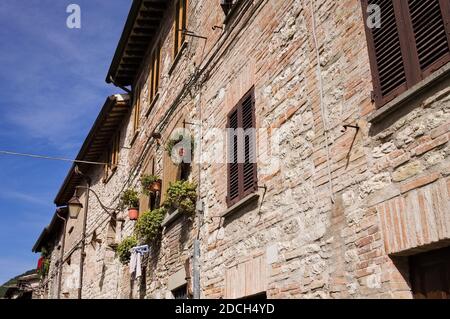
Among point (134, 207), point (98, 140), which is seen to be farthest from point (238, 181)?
point (98, 140)

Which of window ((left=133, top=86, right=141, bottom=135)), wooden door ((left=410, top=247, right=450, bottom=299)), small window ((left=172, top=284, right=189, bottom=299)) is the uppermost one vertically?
window ((left=133, top=86, right=141, bottom=135))

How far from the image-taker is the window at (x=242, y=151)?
631 centimetres

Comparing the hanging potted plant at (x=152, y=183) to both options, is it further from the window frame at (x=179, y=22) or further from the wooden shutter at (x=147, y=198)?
the window frame at (x=179, y=22)

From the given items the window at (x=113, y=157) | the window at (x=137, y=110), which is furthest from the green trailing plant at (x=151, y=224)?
the window at (x=113, y=157)

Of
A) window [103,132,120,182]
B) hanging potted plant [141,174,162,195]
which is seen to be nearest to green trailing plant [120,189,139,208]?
hanging potted plant [141,174,162,195]

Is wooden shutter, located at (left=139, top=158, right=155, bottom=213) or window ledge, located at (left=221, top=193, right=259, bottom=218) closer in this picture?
window ledge, located at (left=221, top=193, right=259, bottom=218)

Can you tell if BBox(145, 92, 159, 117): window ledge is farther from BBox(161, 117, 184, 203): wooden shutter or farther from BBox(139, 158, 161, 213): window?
BBox(161, 117, 184, 203): wooden shutter

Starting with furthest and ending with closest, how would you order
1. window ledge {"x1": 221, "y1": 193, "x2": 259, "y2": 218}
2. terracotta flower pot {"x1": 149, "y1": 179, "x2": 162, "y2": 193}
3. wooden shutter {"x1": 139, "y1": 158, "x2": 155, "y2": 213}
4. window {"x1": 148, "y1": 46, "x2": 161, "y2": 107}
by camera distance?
window {"x1": 148, "y1": 46, "x2": 161, "y2": 107}
wooden shutter {"x1": 139, "y1": 158, "x2": 155, "y2": 213}
terracotta flower pot {"x1": 149, "y1": 179, "x2": 162, "y2": 193}
window ledge {"x1": 221, "y1": 193, "x2": 259, "y2": 218}

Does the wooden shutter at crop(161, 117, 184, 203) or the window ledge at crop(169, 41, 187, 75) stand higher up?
the window ledge at crop(169, 41, 187, 75)

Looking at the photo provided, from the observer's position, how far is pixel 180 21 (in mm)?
10406

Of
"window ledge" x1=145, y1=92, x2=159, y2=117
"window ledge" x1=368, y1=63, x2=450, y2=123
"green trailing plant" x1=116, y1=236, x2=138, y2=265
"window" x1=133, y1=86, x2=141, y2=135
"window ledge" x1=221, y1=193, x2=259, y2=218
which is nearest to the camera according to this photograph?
"window ledge" x1=368, y1=63, x2=450, y2=123

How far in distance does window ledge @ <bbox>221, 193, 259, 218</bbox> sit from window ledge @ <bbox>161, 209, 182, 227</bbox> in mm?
1789

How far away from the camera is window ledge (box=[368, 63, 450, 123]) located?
11.5 feet

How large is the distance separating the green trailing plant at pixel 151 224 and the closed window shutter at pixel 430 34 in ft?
20.5
